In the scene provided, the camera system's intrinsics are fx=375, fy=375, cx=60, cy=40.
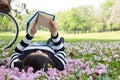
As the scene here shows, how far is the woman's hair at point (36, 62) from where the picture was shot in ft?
15.0

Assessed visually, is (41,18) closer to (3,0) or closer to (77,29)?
(3,0)

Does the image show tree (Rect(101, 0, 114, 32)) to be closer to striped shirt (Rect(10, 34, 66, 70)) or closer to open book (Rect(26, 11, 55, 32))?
striped shirt (Rect(10, 34, 66, 70))

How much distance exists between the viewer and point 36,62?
4621 millimetres

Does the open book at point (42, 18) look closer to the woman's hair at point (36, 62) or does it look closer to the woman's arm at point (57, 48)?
the woman's arm at point (57, 48)

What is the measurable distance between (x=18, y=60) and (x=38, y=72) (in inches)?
25.7

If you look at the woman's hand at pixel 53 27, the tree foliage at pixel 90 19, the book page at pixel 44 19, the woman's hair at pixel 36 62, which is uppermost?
the book page at pixel 44 19

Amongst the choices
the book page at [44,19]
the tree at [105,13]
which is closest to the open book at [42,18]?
the book page at [44,19]

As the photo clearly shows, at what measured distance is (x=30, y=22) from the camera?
5.10 metres

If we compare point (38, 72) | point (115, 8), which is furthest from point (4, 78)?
point (115, 8)

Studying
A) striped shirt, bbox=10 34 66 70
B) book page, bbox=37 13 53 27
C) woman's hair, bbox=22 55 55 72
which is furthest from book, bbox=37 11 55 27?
woman's hair, bbox=22 55 55 72

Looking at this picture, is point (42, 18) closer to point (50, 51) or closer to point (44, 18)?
point (44, 18)

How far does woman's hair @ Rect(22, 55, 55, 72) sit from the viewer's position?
4.57 meters

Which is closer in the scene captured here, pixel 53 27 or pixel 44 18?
pixel 44 18

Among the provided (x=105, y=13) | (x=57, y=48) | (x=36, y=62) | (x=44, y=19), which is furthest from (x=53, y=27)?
(x=105, y=13)
